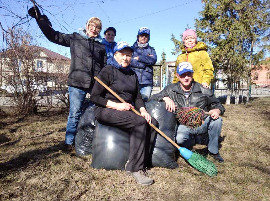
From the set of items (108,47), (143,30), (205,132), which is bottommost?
(205,132)

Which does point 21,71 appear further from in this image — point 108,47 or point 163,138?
point 163,138

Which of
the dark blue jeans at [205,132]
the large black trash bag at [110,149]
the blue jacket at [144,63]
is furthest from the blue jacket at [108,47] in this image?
the dark blue jeans at [205,132]

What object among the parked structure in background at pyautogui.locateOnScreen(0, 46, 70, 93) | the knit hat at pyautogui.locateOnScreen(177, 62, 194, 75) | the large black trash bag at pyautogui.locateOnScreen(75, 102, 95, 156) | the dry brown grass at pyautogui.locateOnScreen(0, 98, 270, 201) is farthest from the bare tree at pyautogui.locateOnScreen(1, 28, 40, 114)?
the knit hat at pyautogui.locateOnScreen(177, 62, 194, 75)

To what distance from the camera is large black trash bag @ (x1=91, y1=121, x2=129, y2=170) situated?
109 inches

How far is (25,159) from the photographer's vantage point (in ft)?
10.4

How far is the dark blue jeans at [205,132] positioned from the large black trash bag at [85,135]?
1247 millimetres

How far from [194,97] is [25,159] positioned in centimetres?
249

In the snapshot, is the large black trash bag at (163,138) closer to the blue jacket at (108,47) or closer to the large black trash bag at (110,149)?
the large black trash bag at (110,149)

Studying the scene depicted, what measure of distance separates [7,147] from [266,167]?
152 inches

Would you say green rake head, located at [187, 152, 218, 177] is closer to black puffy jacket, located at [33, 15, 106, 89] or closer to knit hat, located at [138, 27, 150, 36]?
black puffy jacket, located at [33, 15, 106, 89]

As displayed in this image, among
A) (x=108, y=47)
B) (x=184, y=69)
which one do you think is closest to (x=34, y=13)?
(x=108, y=47)

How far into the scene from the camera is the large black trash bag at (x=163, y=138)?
2.94 meters

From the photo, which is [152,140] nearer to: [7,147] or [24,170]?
[24,170]

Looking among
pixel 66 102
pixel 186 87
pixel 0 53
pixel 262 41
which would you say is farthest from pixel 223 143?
pixel 262 41
